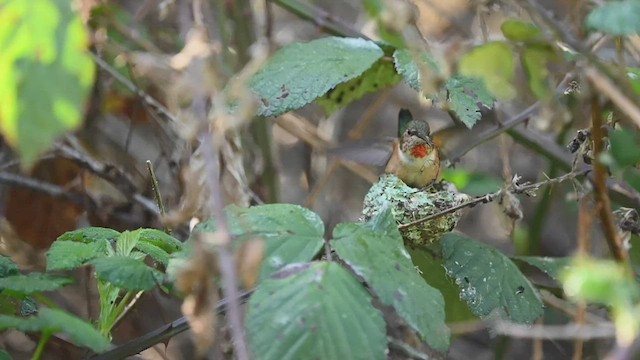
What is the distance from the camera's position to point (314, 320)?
1.20m

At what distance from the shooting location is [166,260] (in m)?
1.48

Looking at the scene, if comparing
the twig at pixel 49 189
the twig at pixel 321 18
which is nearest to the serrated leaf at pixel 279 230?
the twig at pixel 321 18

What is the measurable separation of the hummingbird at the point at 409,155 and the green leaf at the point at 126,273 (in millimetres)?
1052

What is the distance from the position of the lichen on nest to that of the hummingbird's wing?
33 cm

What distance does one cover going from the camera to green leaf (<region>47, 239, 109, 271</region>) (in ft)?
4.56

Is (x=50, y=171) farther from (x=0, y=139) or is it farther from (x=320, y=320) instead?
(x=320, y=320)

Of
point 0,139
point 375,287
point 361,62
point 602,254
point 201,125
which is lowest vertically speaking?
point 602,254

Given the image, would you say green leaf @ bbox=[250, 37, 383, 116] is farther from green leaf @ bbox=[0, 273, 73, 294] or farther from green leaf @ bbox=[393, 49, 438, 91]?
green leaf @ bbox=[0, 273, 73, 294]

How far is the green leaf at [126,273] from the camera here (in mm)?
1324

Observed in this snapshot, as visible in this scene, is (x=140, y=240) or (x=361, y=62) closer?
(x=140, y=240)

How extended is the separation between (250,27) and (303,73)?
64.4 inches

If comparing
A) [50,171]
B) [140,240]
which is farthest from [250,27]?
[140,240]

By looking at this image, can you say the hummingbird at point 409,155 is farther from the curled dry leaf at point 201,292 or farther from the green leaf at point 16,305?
the curled dry leaf at point 201,292

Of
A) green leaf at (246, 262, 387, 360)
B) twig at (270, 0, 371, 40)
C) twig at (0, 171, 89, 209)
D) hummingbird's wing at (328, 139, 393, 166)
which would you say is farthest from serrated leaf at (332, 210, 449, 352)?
twig at (0, 171, 89, 209)
